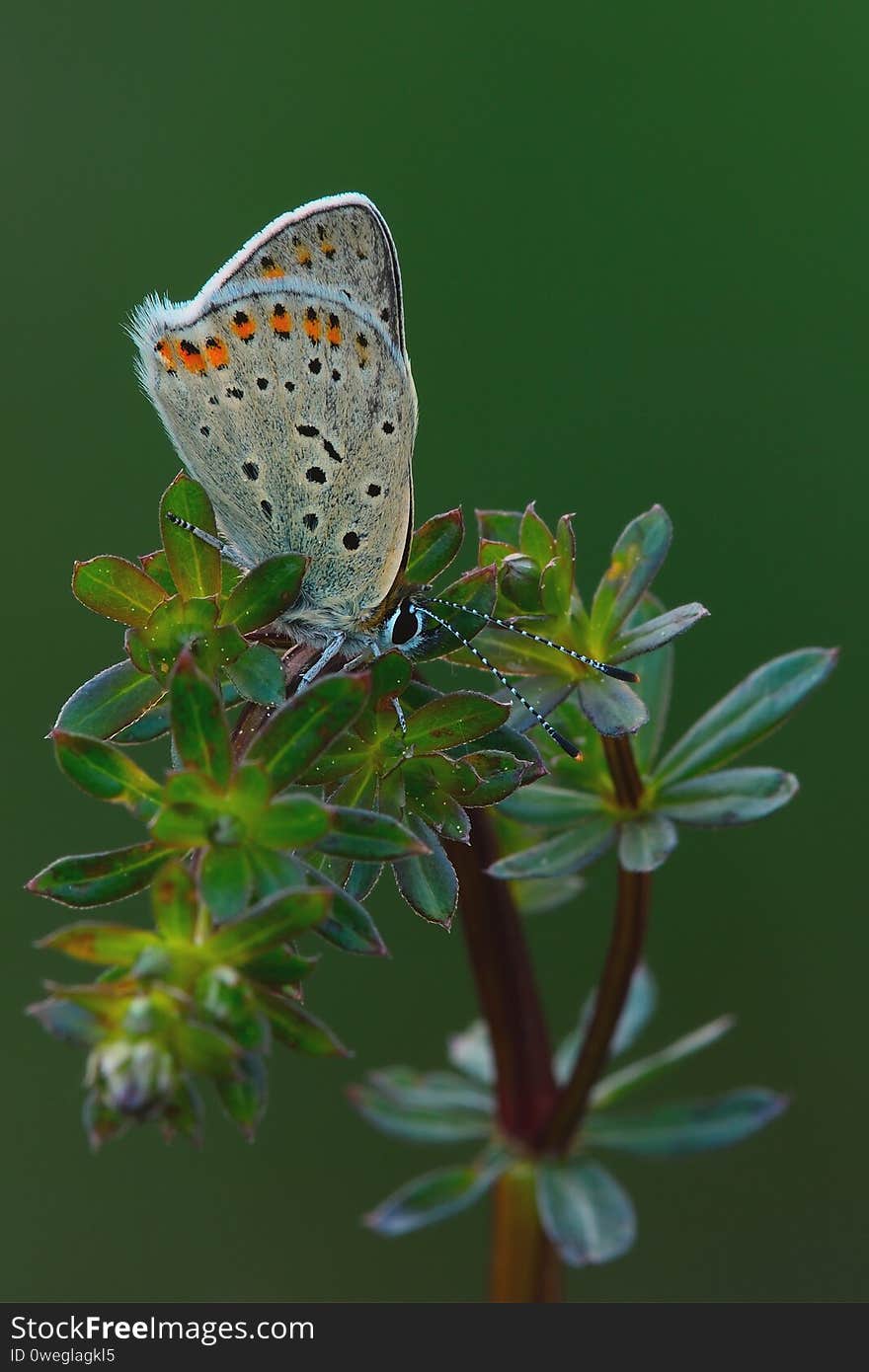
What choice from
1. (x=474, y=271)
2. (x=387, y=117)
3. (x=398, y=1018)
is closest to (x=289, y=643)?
(x=398, y=1018)

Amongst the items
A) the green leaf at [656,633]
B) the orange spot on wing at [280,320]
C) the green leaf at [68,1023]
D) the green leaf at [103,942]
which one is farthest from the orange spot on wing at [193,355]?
the green leaf at [68,1023]

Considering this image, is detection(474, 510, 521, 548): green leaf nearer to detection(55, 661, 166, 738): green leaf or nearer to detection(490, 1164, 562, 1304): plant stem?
detection(55, 661, 166, 738): green leaf

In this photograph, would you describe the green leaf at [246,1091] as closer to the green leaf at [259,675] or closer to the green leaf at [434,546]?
the green leaf at [259,675]

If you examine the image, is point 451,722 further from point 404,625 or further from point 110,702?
point 404,625

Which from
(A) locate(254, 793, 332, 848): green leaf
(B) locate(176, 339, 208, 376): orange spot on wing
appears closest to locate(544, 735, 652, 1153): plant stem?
(A) locate(254, 793, 332, 848): green leaf

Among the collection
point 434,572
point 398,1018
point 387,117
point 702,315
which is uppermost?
point 387,117

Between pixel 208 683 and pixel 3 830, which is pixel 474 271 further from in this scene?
pixel 208 683

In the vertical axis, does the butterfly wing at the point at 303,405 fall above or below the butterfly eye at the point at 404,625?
above
